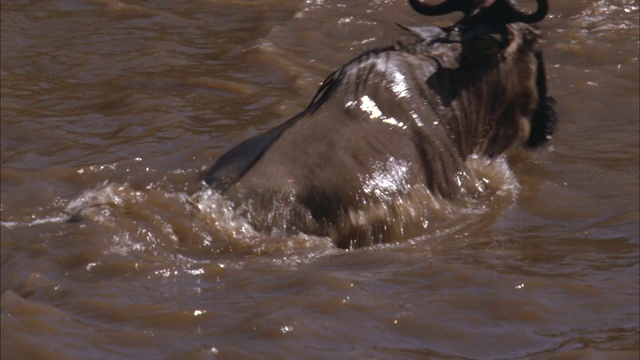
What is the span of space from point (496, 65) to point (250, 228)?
6.33ft

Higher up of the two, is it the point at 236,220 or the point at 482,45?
the point at 482,45

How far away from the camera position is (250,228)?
5590 mm

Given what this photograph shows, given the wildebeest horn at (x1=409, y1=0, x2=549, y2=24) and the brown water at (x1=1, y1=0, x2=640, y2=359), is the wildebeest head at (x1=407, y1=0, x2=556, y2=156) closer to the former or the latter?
the wildebeest horn at (x1=409, y1=0, x2=549, y2=24)

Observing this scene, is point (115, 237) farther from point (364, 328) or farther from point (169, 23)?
point (169, 23)

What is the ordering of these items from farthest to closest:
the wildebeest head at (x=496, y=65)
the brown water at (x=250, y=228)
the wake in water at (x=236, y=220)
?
the wildebeest head at (x=496, y=65), the wake in water at (x=236, y=220), the brown water at (x=250, y=228)

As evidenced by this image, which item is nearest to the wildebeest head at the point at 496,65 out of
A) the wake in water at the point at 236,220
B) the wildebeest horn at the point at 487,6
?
the wildebeest horn at the point at 487,6

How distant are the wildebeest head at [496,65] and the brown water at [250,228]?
0.20m

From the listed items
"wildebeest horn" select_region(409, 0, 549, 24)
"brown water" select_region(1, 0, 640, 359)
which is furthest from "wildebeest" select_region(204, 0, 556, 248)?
"brown water" select_region(1, 0, 640, 359)

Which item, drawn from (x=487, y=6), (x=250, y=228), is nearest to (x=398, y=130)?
(x=250, y=228)

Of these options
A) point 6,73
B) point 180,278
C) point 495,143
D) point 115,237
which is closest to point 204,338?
point 180,278

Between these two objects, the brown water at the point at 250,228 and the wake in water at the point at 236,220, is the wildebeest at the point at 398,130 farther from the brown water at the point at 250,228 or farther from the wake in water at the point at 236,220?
the brown water at the point at 250,228

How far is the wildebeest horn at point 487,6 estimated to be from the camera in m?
6.67

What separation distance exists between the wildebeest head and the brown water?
0.20 metres

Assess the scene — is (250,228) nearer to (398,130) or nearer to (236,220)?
(236,220)
